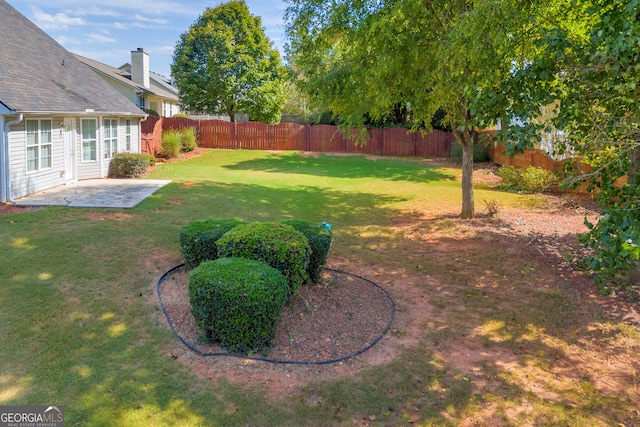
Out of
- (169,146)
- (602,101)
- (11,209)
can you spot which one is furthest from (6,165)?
(169,146)

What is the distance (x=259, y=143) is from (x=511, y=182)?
18292mm

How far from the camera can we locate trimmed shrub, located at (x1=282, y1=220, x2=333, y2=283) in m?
6.67

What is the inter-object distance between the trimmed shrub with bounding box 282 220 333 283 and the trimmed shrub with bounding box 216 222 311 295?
570mm

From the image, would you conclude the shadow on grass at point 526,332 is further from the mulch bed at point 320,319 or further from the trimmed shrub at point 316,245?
the trimmed shrub at point 316,245

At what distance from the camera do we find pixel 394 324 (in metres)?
6.04

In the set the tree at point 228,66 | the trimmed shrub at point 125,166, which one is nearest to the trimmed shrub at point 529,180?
the trimmed shrub at point 125,166

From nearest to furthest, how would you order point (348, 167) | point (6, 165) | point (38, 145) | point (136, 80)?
point (6, 165) → point (38, 145) → point (348, 167) → point (136, 80)

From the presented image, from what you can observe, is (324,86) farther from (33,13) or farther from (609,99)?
(33,13)

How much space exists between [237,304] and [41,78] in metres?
12.9

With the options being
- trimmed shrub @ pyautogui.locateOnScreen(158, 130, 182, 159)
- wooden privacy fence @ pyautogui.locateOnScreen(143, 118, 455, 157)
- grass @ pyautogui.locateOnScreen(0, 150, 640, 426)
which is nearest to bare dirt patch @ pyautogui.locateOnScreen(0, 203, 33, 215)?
grass @ pyautogui.locateOnScreen(0, 150, 640, 426)

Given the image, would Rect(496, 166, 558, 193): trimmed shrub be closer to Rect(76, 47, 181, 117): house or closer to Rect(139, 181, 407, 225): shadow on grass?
Rect(139, 181, 407, 225): shadow on grass

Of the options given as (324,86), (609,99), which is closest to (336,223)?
(324,86)

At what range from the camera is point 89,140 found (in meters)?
15.6

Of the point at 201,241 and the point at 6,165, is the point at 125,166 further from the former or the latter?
the point at 201,241
